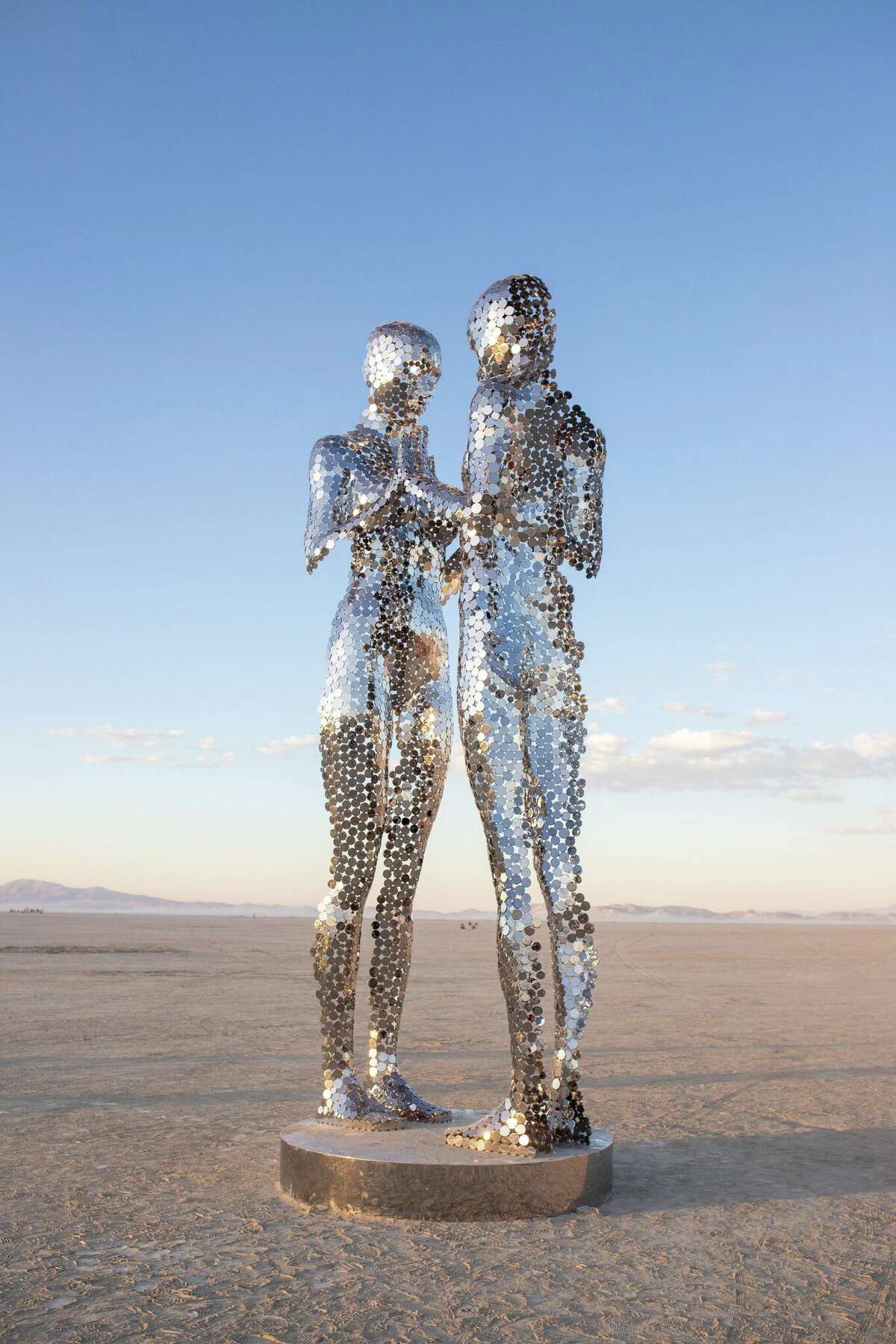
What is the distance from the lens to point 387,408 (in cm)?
771

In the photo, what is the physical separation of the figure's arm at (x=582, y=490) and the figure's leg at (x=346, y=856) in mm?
1411

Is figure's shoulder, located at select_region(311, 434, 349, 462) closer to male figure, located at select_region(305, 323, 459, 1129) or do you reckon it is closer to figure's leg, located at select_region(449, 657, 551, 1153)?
Result: male figure, located at select_region(305, 323, 459, 1129)

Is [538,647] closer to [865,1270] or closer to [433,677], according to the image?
[433,677]

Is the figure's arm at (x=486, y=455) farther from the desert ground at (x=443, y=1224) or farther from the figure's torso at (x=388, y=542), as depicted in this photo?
the desert ground at (x=443, y=1224)

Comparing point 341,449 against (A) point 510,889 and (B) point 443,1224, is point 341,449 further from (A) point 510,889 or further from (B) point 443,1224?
(B) point 443,1224

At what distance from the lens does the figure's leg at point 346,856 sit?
691cm

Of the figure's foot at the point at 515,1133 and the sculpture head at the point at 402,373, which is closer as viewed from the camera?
the figure's foot at the point at 515,1133

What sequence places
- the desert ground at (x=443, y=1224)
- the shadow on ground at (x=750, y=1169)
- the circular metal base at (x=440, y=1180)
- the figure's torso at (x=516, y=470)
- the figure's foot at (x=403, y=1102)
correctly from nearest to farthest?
the desert ground at (x=443, y=1224) < the circular metal base at (x=440, y=1180) < the shadow on ground at (x=750, y=1169) < the figure's torso at (x=516, y=470) < the figure's foot at (x=403, y=1102)

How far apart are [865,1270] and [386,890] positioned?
325 centimetres

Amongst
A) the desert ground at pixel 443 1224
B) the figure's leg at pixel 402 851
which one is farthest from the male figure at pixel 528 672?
the desert ground at pixel 443 1224

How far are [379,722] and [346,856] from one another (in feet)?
2.63

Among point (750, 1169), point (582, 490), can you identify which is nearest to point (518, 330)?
point (582, 490)

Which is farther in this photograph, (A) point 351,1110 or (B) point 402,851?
(B) point 402,851

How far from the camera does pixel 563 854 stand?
6543 mm
